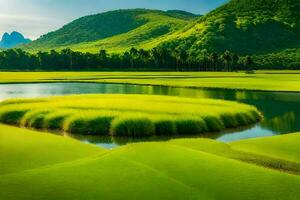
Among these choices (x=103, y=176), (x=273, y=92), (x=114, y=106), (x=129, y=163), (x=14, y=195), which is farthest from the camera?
(x=273, y=92)

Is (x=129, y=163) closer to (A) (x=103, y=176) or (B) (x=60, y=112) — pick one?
(A) (x=103, y=176)

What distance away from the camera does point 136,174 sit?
2358cm

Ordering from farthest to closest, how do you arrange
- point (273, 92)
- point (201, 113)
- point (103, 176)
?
1. point (273, 92)
2. point (201, 113)
3. point (103, 176)

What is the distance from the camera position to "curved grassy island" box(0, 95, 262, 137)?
4656 cm

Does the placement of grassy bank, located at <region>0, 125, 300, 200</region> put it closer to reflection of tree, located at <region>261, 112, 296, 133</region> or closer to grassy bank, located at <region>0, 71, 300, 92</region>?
reflection of tree, located at <region>261, 112, 296, 133</region>

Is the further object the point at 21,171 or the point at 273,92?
the point at 273,92

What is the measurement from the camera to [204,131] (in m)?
48.0

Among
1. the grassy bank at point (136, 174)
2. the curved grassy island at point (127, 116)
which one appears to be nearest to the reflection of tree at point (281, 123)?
the curved grassy island at point (127, 116)

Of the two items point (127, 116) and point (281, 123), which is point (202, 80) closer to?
point (281, 123)

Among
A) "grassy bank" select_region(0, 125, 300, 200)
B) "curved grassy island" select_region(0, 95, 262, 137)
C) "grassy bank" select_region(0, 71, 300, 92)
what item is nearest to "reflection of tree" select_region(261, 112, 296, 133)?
"curved grassy island" select_region(0, 95, 262, 137)

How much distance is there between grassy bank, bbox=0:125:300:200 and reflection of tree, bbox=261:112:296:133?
19800 millimetres

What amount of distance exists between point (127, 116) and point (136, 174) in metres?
25.0

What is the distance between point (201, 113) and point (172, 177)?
2968 cm

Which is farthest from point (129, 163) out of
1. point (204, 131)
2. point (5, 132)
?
point (204, 131)
